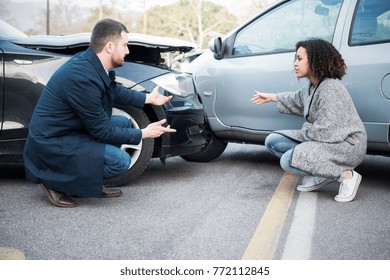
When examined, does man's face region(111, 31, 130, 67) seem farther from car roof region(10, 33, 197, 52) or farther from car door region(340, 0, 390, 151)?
car door region(340, 0, 390, 151)

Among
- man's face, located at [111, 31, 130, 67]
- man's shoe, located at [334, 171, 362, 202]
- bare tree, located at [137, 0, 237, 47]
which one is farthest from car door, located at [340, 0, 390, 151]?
bare tree, located at [137, 0, 237, 47]

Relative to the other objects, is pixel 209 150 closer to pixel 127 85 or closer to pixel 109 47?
pixel 127 85

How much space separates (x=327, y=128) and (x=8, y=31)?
276 cm

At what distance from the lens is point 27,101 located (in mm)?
4160

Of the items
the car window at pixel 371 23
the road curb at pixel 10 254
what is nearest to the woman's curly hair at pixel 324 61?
the car window at pixel 371 23

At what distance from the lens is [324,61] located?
12.7 feet

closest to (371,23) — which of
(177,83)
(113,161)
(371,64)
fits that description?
(371,64)

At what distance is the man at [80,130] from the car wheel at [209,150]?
1822 millimetres

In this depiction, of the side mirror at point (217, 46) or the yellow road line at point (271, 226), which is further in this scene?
the side mirror at point (217, 46)

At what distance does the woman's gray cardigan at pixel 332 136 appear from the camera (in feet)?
12.4

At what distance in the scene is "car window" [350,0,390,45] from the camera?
4141 millimetres

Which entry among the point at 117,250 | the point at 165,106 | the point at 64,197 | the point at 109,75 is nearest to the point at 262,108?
the point at 165,106

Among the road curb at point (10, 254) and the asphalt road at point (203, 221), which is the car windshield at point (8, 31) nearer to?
the asphalt road at point (203, 221)
